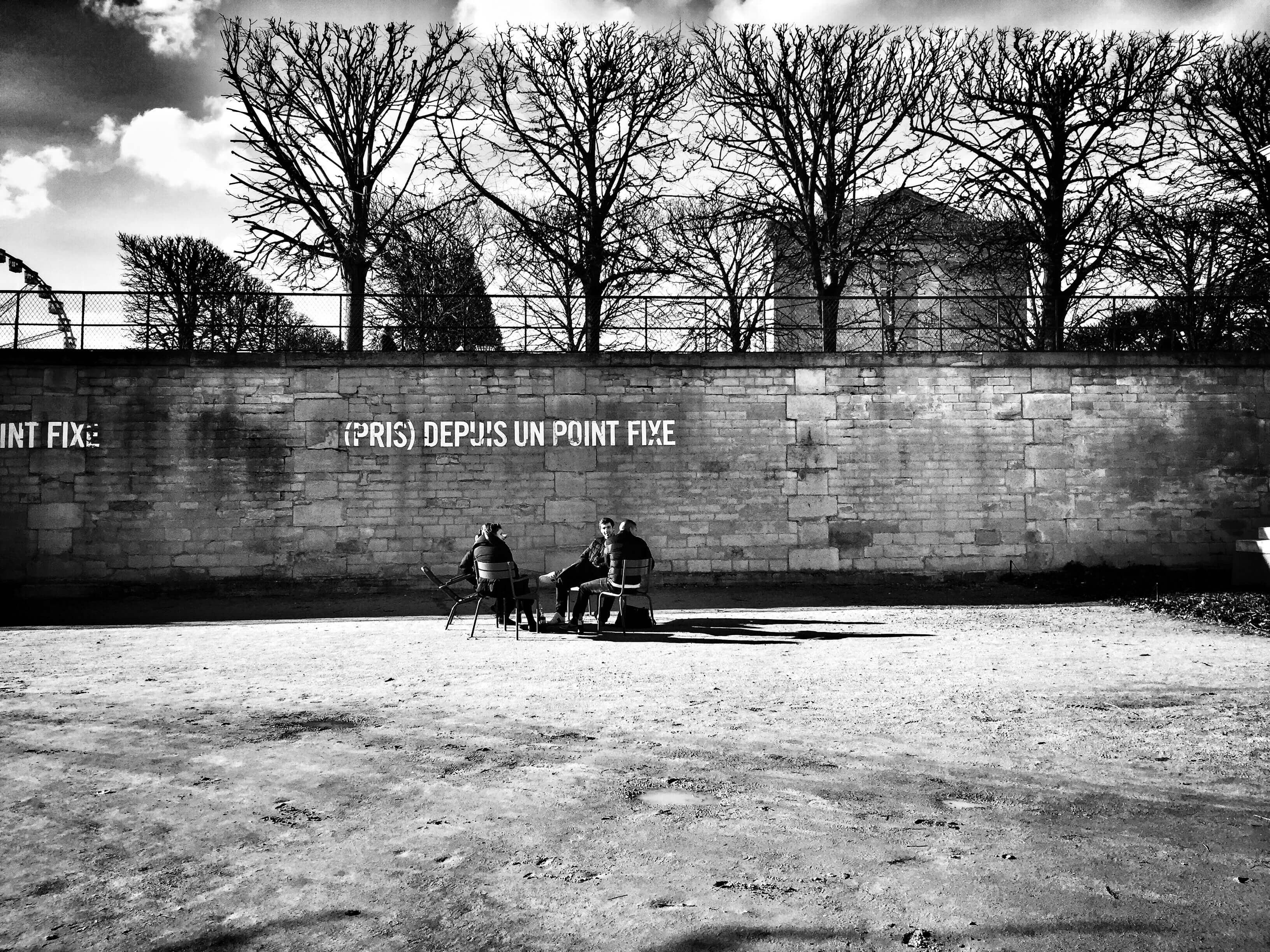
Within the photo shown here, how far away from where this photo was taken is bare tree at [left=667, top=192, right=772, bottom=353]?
17.5 m

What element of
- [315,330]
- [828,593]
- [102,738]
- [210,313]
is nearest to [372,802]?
[102,738]

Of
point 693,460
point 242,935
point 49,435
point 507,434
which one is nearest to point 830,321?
point 693,460

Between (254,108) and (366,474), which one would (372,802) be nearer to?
(366,474)

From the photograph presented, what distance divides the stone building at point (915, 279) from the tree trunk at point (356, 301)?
24.2 ft

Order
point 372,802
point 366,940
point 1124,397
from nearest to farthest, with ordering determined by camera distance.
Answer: point 366,940, point 372,802, point 1124,397

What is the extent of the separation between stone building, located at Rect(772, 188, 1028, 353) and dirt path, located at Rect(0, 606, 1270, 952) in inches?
385

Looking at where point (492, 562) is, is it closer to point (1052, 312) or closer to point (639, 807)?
point (639, 807)

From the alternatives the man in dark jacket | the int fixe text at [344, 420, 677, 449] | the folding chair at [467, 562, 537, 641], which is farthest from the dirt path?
the int fixe text at [344, 420, 677, 449]

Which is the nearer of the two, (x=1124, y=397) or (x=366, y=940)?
(x=366, y=940)

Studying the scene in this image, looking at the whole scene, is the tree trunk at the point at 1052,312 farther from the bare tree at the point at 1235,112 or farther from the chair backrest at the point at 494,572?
the chair backrest at the point at 494,572

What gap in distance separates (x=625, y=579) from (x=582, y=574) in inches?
27.0

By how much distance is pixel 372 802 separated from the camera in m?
3.71

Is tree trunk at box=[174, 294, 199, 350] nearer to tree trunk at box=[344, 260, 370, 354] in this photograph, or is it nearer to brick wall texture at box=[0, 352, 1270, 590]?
brick wall texture at box=[0, 352, 1270, 590]

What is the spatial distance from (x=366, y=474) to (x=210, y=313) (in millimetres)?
4126
